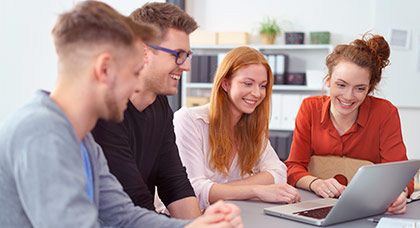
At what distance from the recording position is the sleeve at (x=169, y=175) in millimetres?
1807

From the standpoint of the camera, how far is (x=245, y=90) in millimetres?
2203

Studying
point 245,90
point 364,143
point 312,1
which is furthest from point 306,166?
point 312,1

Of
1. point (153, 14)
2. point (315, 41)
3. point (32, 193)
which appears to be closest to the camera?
point (32, 193)

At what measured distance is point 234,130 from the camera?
228cm

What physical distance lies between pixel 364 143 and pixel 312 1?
A: 2965mm

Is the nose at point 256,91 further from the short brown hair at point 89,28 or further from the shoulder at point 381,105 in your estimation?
the short brown hair at point 89,28

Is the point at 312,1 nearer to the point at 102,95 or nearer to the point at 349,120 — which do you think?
the point at 349,120

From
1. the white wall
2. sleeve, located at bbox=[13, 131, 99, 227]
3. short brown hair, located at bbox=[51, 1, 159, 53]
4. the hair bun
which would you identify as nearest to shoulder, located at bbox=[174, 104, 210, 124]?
the hair bun

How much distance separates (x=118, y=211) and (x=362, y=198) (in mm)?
742

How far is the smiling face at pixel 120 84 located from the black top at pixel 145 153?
0.54m

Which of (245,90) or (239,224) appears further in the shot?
(245,90)

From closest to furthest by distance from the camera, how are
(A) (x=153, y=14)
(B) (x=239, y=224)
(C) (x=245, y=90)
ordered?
(B) (x=239, y=224)
(A) (x=153, y=14)
(C) (x=245, y=90)

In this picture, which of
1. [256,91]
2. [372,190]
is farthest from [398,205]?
[256,91]

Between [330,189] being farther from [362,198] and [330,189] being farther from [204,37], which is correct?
[204,37]
